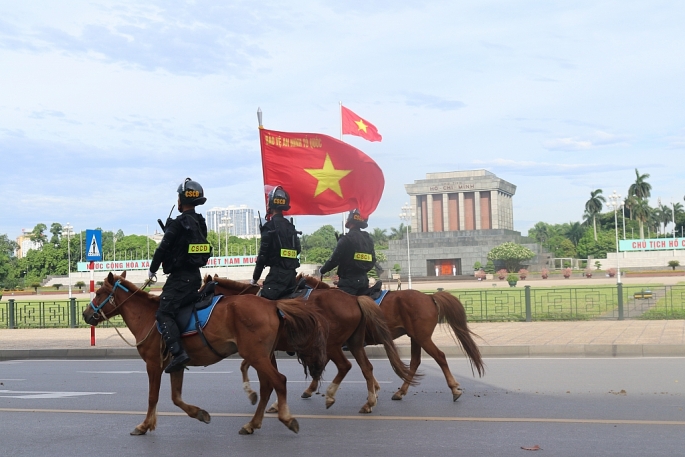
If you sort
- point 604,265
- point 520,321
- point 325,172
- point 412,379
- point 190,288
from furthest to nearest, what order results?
1. point 604,265
2. point 520,321
3. point 325,172
4. point 412,379
5. point 190,288

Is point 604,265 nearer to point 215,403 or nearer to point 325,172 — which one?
point 325,172

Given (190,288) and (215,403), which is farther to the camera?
(215,403)

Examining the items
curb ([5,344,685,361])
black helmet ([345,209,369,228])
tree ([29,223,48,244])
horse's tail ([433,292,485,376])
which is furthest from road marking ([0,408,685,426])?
tree ([29,223,48,244])

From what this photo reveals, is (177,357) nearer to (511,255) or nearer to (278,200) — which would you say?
(278,200)

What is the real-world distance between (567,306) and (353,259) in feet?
48.3

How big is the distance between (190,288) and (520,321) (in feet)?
53.6

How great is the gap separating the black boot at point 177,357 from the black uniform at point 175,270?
0.06m

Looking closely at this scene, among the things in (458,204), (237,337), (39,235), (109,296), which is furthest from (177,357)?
(39,235)

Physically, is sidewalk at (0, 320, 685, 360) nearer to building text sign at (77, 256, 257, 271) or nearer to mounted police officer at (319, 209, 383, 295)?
mounted police officer at (319, 209, 383, 295)

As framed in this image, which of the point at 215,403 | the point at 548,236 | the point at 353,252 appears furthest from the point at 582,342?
the point at 548,236

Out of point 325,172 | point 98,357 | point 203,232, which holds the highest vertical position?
point 325,172

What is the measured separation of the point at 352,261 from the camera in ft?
33.9

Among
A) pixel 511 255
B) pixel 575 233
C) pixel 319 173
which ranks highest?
pixel 575 233

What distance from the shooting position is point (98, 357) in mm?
17344
